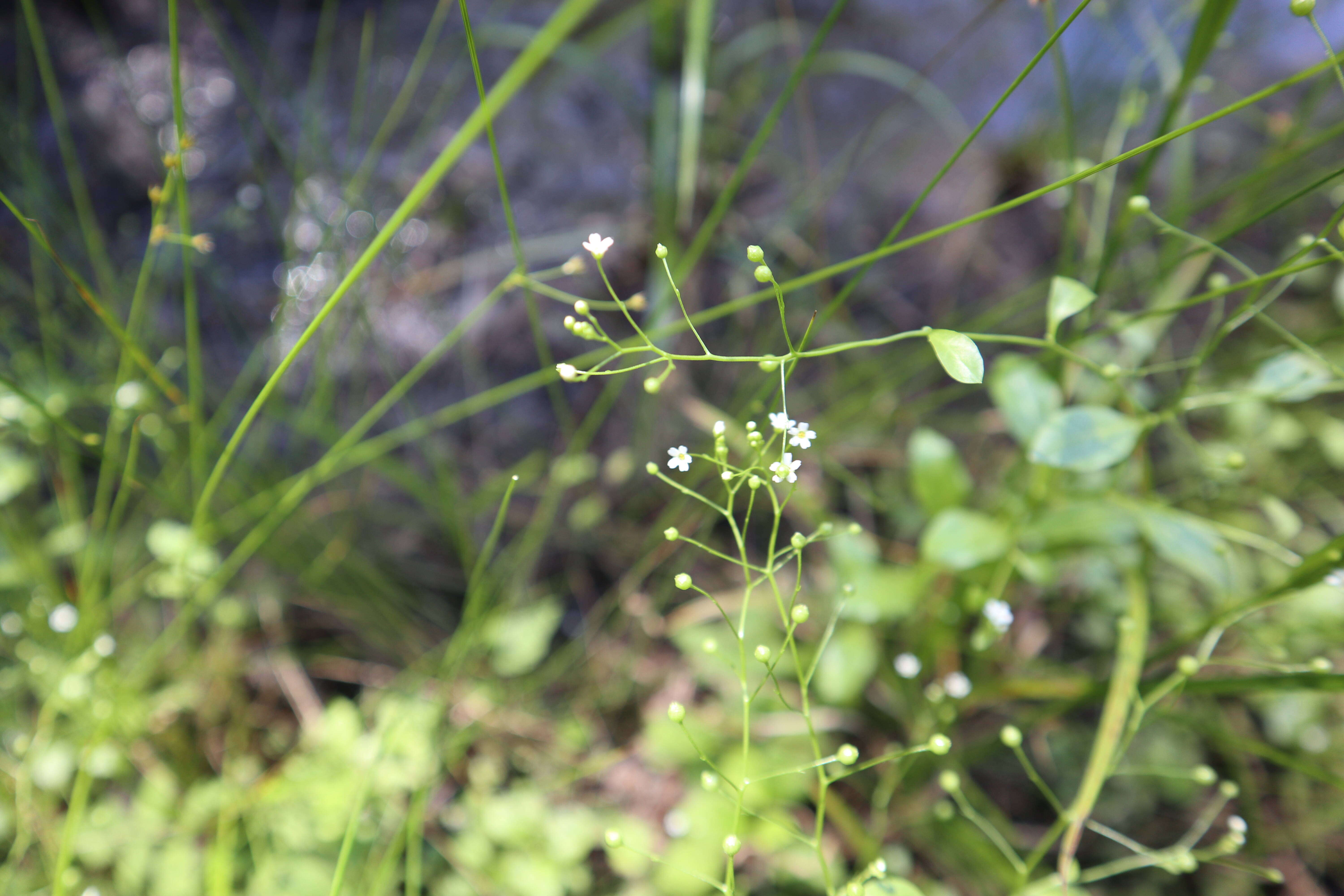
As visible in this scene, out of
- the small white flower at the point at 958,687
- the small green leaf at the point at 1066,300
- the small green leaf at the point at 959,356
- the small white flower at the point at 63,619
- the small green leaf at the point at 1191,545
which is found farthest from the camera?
the small white flower at the point at 63,619

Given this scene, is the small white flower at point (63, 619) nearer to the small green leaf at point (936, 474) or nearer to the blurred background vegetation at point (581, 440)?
the blurred background vegetation at point (581, 440)

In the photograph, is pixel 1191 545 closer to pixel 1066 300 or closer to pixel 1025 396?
pixel 1025 396

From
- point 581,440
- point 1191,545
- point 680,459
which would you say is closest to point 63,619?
point 581,440

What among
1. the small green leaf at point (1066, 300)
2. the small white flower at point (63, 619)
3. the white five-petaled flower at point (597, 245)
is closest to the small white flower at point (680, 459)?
the white five-petaled flower at point (597, 245)

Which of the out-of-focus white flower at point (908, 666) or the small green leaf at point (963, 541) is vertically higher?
the small green leaf at point (963, 541)

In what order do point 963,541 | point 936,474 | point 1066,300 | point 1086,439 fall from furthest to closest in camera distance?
point 936,474 → point 963,541 → point 1086,439 → point 1066,300

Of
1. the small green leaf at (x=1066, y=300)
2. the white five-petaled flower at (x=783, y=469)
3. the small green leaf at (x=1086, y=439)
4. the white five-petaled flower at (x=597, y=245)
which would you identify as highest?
the white five-petaled flower at (x=597, y=245)

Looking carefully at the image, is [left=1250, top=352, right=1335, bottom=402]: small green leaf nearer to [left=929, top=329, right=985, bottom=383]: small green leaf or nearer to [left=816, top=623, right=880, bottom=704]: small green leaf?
[left=929, top=329, right=985, bottom=383]: small green leaf
